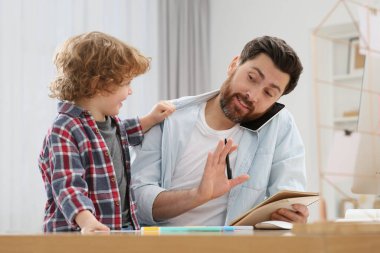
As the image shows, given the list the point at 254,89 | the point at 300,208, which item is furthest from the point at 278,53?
the point at 300,208

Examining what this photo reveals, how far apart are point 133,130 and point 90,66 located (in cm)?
30

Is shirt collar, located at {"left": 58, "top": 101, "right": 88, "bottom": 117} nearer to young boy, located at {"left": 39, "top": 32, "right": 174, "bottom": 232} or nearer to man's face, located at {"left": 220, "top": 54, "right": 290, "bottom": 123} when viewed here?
young boy, located at {"left": 39, "top": 32, "right": 174, "bottom": 232}

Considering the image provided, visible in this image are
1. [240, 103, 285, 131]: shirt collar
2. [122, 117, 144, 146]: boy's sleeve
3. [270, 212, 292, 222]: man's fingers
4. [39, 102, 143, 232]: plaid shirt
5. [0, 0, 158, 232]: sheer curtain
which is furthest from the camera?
[0, 0, 158, 232]: sheer curtain

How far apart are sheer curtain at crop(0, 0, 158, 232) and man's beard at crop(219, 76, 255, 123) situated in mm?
1695

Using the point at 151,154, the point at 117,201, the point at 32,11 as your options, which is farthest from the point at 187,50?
the point at 117,201

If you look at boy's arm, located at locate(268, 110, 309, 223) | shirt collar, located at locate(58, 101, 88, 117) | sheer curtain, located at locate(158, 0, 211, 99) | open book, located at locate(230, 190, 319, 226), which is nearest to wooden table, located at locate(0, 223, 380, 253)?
open book, located at locate(230, 190, 319, 226)

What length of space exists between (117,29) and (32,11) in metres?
0.70

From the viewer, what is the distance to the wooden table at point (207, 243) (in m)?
0.56

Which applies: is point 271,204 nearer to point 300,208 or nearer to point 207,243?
point 300,208

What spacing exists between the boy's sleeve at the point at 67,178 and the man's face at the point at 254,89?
612 mm

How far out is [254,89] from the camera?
1.87 metres

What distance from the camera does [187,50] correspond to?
4.54m

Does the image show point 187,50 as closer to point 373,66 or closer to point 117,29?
point 117,29

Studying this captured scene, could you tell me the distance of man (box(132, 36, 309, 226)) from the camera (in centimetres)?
183
